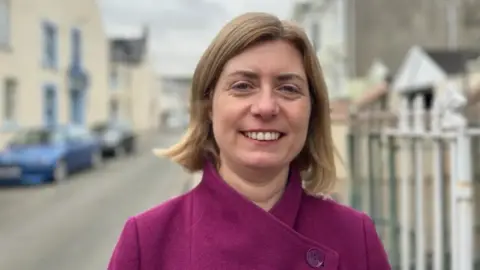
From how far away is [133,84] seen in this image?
4106 cm

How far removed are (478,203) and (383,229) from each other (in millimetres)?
1064

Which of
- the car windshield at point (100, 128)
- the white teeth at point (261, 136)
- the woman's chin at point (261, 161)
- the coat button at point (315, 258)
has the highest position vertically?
the white teeth at point (261, 136)

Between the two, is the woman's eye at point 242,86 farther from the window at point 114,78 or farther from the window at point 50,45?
the window at point 114,78

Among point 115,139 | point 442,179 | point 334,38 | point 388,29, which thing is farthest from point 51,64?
point 442,179

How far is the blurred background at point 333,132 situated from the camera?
3.76m

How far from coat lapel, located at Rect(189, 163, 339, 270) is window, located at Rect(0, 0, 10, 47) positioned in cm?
1651

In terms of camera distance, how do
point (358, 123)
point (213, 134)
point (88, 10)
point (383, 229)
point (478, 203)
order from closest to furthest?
point (213, 134) < point (478, 203) < point (383, 229) < point (358, 123) < point (88, 10)

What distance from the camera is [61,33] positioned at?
22.0 m

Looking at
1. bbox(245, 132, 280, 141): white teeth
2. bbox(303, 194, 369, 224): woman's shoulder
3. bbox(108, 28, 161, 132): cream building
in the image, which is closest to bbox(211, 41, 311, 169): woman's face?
bbox(245, 132, 280, 141): white teeth

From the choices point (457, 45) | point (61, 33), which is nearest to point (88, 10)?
point (61, 33)

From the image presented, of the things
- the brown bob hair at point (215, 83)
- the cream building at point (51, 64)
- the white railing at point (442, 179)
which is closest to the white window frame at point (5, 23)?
the cream building at point (51, 64)

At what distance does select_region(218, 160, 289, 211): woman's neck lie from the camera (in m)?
1.36

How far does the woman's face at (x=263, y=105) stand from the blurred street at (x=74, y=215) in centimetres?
137

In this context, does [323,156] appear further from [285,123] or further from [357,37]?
[357,37]
